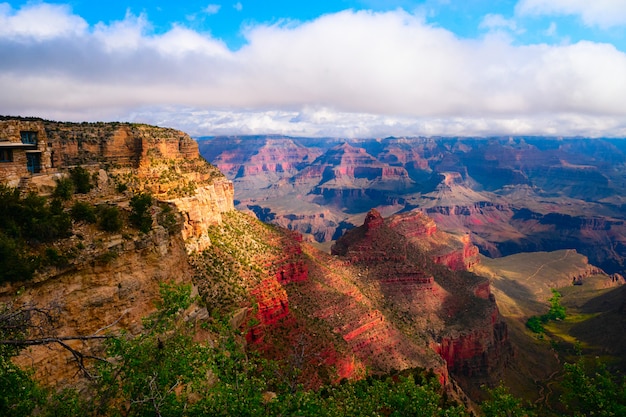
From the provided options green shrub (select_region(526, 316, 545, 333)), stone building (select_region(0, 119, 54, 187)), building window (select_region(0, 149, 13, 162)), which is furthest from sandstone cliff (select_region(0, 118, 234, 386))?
green shrub (select_region(526, 316, 545, 333))

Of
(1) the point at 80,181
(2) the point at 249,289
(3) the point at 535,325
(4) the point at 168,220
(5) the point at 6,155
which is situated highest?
(5) the point at 6,155

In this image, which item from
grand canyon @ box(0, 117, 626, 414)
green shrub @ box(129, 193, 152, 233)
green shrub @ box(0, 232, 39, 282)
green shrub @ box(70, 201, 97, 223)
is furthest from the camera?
green shrub @ box(129, 193, 152, 233)

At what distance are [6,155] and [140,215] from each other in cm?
934

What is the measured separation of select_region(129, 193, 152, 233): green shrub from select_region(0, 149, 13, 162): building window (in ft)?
25.7

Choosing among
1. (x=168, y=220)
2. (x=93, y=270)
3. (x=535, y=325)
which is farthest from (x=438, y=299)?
(x=93, y=270)

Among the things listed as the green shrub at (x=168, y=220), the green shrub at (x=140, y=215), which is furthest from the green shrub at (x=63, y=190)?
the green shrub at (x=168, y=220)

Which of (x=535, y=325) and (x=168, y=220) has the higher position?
(x=168, y=220)

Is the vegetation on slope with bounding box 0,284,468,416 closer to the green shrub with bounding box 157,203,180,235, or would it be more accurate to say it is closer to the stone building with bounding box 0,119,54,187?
the green shrub with bounding box 157,203,180,235

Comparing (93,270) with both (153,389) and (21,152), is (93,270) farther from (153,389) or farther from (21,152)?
(21,152)

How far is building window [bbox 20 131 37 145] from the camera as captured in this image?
27.0 metres

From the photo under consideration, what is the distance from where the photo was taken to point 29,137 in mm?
27484

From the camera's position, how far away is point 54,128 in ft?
131

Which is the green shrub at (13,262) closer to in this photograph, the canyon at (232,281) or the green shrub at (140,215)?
the canyon at (232,281)

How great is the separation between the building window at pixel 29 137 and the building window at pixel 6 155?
286cm
